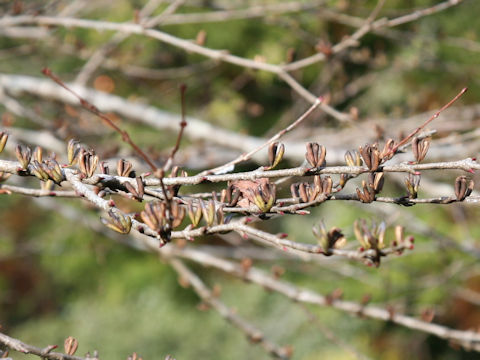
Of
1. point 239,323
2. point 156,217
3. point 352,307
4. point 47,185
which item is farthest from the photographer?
point 239,323

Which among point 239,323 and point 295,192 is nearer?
point 295,192

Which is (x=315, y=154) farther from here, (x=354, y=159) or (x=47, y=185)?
(x=47, y=185)

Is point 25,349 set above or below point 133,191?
below

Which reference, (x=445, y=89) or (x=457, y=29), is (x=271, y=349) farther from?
(x=445, y=89)

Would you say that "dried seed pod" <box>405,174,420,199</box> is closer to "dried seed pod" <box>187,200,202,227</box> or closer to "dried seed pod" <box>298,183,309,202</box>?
"dried seed pod" <box>298,183,309,202</box>

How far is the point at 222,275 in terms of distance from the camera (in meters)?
6.86

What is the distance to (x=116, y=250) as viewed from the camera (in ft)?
19.1

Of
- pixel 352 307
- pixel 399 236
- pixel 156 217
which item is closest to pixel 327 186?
pixel 399 236

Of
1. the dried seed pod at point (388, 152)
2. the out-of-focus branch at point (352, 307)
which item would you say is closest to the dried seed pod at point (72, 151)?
the dried seed pod at point (388, 152)

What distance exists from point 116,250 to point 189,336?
62.0 inches

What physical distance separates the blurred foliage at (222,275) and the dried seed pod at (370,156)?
112 inches

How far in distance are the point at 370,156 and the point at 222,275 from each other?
6239mm

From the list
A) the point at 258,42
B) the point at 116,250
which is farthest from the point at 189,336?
the point at 258,42

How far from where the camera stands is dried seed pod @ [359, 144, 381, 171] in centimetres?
81
